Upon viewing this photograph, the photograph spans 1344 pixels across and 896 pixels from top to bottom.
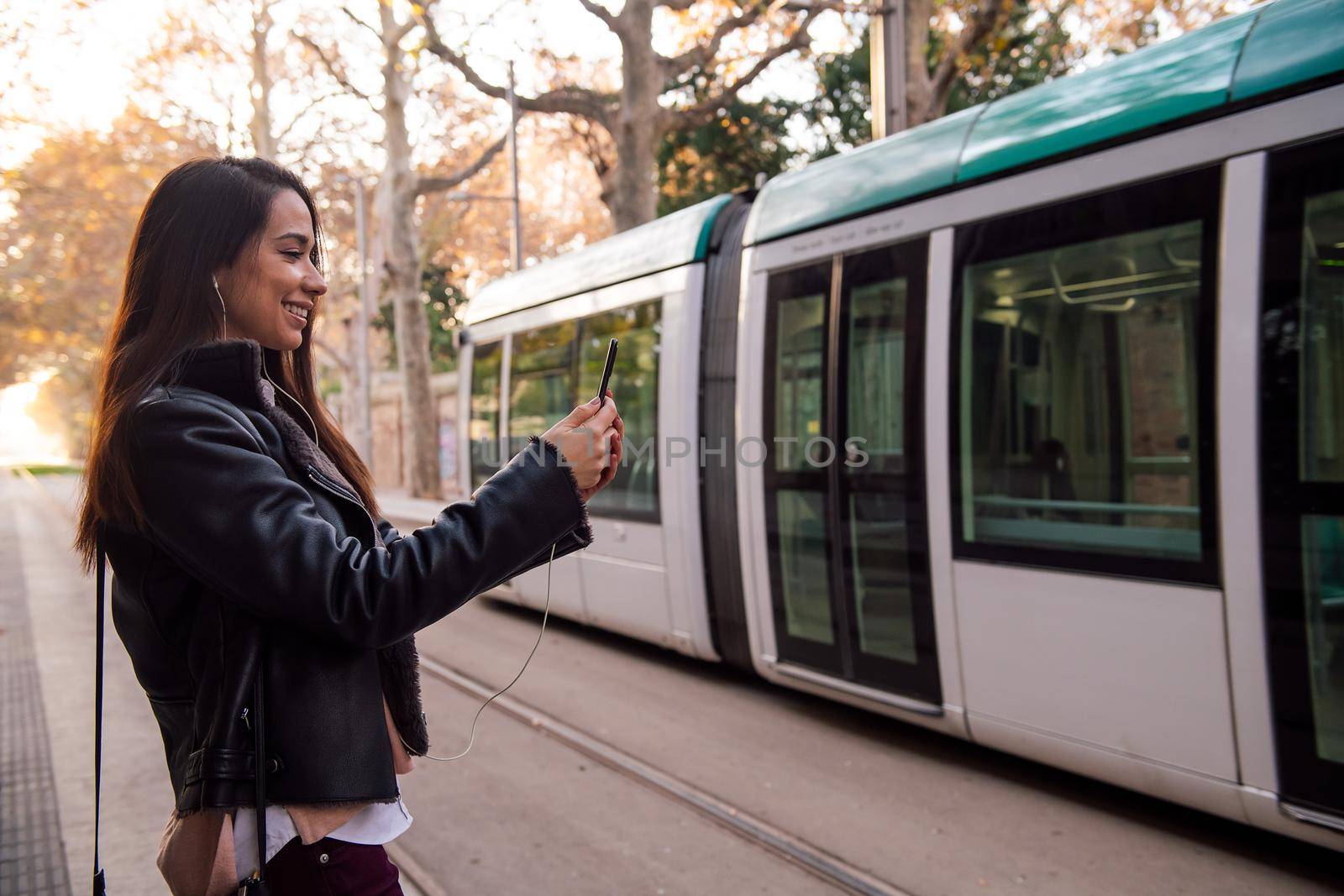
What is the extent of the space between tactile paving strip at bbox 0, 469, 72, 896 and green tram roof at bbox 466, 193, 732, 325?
13.6ft

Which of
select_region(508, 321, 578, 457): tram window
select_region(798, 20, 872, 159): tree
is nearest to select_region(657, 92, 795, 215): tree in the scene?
select_region(798, 20, 872, 159): tree

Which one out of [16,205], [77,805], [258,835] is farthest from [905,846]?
[16,205]

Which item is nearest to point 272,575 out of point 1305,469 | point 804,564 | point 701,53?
point 1305,469

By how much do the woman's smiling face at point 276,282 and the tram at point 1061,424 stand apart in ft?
9.58

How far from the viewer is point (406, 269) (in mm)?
20156

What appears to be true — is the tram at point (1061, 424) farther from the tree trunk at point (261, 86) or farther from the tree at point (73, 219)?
the tree trunk at point (261, 86)

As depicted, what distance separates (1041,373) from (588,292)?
366 centimetres

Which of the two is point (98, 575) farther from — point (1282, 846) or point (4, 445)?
point (4, 445)

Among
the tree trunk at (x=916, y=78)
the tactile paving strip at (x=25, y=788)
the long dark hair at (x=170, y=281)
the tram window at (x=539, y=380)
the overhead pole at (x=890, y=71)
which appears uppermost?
the tree trunk at (x=916, y=78)

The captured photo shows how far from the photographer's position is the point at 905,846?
363 centimetres

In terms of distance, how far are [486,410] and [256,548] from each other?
24.5ft

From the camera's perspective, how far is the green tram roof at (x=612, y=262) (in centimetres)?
585

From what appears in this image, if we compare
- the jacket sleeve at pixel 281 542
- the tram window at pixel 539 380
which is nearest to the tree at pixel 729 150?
the tram window at pixel 539 380

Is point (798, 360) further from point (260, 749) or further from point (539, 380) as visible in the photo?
point (260, 749)
